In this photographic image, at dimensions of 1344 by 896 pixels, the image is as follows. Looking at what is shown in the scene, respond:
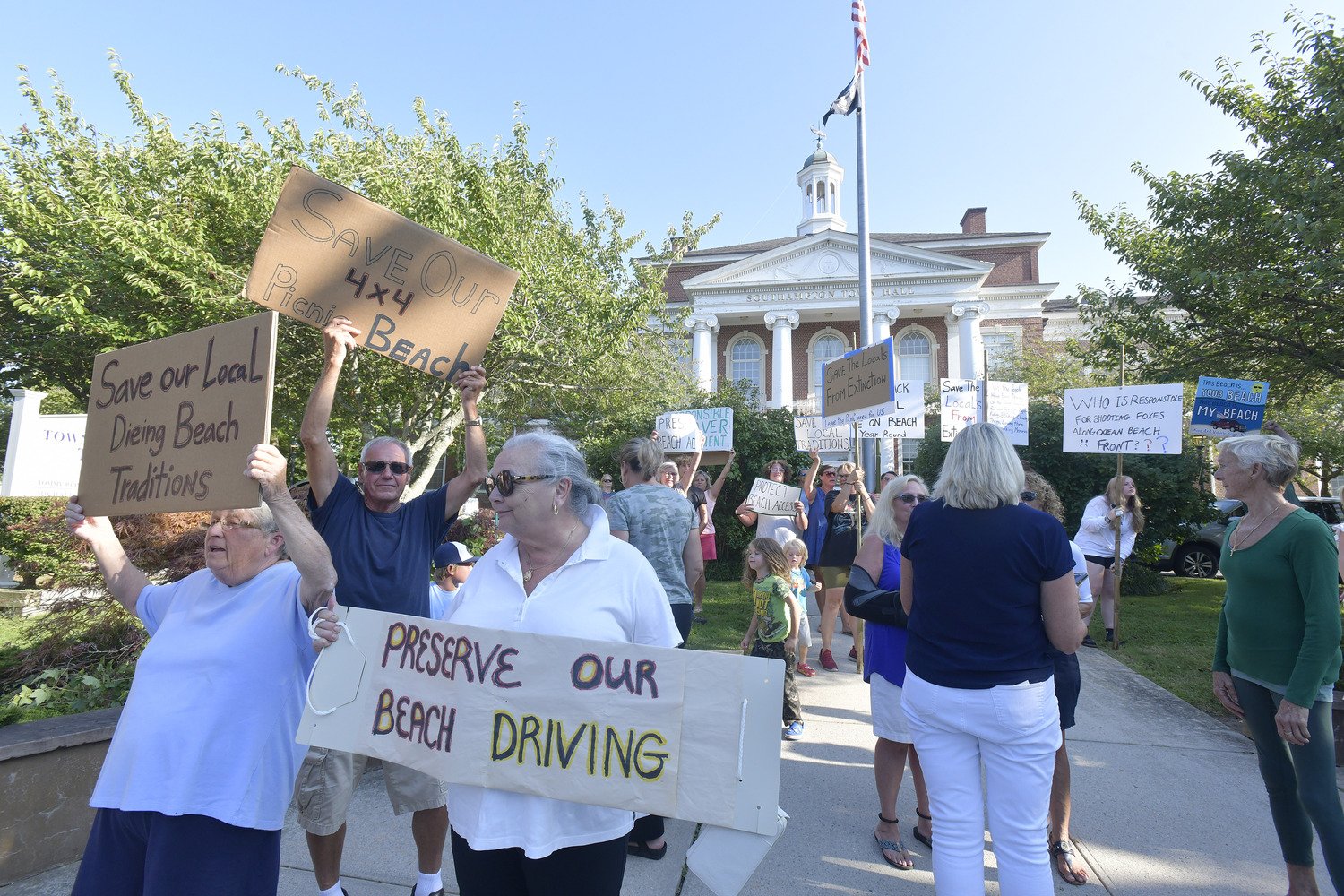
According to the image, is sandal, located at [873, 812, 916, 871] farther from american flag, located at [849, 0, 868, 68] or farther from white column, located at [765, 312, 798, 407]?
white column, located at [765, 312, 798, 407]

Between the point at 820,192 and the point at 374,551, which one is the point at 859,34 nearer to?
the point at 374,551

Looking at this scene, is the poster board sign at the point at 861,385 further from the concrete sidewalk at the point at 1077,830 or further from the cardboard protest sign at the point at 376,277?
the cardboard protest sign at the point at 376,277

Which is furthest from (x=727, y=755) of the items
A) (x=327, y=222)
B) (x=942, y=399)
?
(x=942, y=399)

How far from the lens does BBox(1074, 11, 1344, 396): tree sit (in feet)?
27.0

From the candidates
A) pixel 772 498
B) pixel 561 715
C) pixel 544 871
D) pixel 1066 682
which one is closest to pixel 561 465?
pixel 561 715

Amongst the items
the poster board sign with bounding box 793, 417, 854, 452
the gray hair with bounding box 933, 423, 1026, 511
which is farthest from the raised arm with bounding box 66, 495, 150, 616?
the poster board sign with bounding box 793, 417, 854, 452

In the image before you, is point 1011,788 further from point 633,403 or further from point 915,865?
point 633,403

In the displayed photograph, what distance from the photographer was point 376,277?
9.71 feet

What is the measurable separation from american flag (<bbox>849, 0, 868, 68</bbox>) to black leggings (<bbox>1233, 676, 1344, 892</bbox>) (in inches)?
457

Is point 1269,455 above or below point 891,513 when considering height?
above

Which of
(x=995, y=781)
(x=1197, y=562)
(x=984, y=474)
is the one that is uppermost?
(x=984, y=474)

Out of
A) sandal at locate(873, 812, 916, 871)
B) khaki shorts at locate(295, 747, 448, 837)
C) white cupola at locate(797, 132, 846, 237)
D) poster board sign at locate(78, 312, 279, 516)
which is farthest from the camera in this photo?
white cupola at locate(797, 132, 846, 237)

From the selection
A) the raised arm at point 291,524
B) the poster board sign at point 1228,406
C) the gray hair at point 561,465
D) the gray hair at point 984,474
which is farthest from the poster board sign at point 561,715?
the poster board sign at point 1228,406

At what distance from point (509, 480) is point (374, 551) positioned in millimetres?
1050
